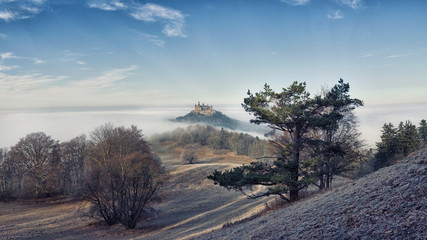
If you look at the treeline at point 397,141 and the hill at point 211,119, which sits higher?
the hill at point 211,119

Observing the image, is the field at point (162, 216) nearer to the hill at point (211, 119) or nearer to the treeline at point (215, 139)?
the treeline at point (215, 139)

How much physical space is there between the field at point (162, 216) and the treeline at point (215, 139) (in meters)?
39.6

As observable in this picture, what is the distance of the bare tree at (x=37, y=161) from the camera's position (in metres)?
36.7

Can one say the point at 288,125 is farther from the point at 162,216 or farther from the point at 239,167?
the point at 162,216

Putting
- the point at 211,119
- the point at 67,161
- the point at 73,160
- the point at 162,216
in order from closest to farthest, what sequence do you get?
the point at 162,216 < the point at 67,161 < the point at 73,160 < the point at 211,119

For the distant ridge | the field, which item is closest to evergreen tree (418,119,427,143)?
the field

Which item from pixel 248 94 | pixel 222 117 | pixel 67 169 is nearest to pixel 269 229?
pixel 248 94

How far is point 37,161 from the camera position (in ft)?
123

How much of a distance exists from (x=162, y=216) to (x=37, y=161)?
23.9 meters

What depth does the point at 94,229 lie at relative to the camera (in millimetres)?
23062

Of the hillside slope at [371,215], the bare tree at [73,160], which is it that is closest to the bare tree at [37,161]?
the bare tree at [73,160]

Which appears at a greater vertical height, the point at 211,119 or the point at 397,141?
the point at 211,119

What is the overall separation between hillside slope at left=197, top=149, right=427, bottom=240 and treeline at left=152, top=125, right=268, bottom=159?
65.8 meters

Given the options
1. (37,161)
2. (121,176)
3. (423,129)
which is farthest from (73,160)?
(423,129)
